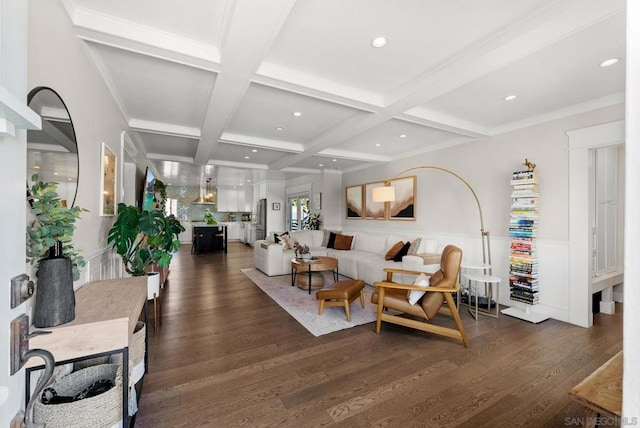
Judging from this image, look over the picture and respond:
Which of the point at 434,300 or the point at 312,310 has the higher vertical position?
the point at 434,300

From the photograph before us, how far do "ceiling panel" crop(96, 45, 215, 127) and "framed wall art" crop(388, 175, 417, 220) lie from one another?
394cm

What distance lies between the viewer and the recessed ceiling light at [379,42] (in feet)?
6.63

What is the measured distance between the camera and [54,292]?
1.21 meters

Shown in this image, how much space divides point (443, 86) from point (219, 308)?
3788 millimetres

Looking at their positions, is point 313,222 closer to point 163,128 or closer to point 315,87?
point 163,128

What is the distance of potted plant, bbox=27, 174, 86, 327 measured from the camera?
1172 millimetres

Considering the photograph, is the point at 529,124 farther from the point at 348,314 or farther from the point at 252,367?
the point at 252,367

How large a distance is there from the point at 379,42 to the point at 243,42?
1.03 meters

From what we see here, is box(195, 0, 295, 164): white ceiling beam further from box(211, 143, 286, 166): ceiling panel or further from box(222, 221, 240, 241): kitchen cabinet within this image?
box(222, 221, 240, 241): kitchen cabinet

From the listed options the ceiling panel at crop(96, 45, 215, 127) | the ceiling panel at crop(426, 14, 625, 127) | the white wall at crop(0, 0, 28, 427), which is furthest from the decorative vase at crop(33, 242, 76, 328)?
the ceiling panel at crop(426, 14, 625, 127)

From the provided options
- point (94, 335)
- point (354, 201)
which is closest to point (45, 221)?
point (94, 335)

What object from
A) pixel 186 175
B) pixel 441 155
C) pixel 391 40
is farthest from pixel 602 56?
pixel 186 175

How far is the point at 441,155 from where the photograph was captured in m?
4.79

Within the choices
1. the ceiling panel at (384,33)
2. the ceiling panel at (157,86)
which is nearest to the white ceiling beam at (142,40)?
the ceiling panel at (157,86)
